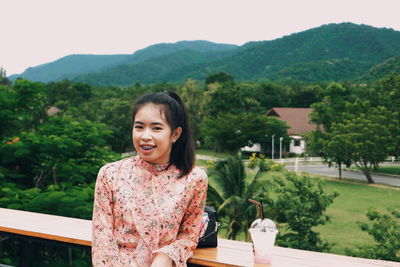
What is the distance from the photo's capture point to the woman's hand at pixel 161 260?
5.10ft

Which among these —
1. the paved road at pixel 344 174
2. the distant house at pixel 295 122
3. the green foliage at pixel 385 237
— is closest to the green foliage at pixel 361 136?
the paved road at pixel 344 174

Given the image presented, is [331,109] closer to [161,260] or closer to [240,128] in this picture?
[240,128]

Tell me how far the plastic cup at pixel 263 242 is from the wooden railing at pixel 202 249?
0.14 ft

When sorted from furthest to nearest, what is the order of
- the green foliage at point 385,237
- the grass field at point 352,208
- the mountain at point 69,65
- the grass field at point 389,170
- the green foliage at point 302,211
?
the mountain at point 69,65 → the grass field at point 389,170 → the grass field at point 352,208 → the green foliage at point 302,211 → the green foliage at point 385,237

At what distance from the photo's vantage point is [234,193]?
37.6ft

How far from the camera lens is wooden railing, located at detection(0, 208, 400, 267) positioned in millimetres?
1788

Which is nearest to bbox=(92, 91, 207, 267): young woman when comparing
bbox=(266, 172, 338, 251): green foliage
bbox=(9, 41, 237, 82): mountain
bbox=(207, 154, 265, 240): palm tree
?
bbox=(207, 154, 265, 240): palm tree

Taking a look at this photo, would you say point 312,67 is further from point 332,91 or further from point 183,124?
point 183,124

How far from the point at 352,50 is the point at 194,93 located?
41.5 metres

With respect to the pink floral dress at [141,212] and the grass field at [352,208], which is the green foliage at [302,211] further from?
the pink floral dress at [141,212]

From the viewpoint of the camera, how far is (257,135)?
3109 cm

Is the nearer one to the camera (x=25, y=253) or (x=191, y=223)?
(x=191, y=223)

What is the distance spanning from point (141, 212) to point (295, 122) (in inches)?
1367

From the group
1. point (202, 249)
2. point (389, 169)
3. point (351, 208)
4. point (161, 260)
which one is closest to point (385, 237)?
point (202, 249)
